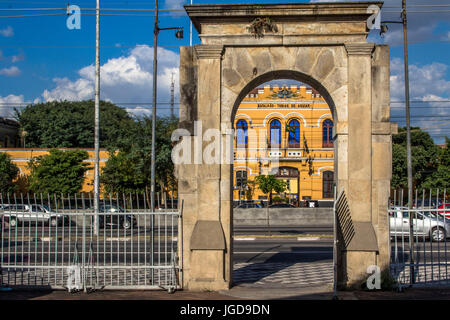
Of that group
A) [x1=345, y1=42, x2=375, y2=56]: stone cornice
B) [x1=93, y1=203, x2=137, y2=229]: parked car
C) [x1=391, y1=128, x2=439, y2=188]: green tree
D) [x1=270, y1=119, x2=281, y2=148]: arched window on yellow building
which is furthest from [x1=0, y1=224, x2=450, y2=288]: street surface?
[x1=391, y1=128, x2=439, y2=188]: green tree

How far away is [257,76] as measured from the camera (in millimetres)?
10328

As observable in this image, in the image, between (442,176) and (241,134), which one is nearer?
(442,176)

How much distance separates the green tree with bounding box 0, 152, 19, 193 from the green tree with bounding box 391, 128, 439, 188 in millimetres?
33500

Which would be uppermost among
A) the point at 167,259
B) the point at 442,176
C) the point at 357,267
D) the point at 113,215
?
the point at 442,176

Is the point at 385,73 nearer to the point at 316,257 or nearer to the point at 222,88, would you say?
the point at 222,88

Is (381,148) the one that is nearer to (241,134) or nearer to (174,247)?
(174,247)

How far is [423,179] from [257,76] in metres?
41.3

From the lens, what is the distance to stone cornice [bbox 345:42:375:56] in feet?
32.9

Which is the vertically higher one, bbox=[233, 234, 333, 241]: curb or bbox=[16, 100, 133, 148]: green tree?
bbox=[16, 100, 133, 148]: green tree

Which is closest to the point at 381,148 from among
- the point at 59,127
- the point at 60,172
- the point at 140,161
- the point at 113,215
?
the point at 113,215

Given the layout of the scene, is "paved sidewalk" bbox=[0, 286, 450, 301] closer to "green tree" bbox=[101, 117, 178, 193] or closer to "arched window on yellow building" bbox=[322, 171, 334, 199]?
"green tree" bbox=[101, 117, 178, 193]

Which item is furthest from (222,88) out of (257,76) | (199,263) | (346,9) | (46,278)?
(46,278)

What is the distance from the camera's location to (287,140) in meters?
46.3

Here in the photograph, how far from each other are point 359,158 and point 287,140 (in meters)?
36.4
